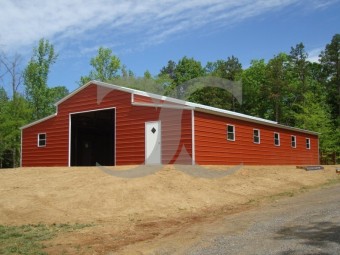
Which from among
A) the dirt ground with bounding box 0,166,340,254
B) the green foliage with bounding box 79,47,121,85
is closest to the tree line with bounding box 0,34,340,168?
the green foliage with bounding box 79,47,121,85

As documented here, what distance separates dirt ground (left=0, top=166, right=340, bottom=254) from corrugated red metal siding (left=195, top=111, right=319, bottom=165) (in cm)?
197

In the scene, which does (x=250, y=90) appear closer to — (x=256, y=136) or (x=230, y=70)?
(x=230, y=70)

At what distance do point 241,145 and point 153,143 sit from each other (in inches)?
217

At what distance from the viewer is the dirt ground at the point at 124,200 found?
988 centimetres

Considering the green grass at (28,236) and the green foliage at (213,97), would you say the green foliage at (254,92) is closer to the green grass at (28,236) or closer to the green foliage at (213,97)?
the green foliage at (213,97)

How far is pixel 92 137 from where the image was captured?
32.5 metres

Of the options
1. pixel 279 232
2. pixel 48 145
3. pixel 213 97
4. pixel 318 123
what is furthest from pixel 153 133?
pixel 213 97

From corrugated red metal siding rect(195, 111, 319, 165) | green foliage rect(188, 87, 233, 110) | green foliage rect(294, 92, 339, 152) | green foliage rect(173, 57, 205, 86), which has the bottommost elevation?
corrugated red metal siding rect(195, 111, 319, 165)

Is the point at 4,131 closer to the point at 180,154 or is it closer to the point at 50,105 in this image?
the point at 50,105

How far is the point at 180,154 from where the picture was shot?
20.8 meters

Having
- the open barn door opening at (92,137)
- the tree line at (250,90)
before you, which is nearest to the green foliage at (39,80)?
the tree line at (250,90)

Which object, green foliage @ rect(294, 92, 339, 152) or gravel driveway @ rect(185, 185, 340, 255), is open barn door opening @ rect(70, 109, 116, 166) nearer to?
gravel driveway @ rect(185, 185, 340, 255)

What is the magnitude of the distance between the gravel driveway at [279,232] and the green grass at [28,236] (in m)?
3.38

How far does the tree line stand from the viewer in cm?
4538
